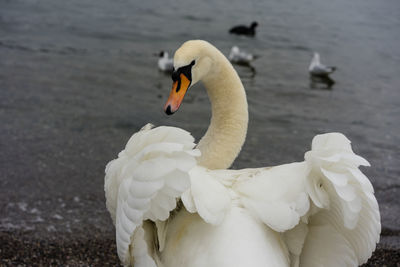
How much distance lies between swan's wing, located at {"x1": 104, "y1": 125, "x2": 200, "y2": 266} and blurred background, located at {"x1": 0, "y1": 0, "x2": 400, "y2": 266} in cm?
197

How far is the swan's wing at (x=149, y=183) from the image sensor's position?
212 cm

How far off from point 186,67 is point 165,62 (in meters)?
8.32

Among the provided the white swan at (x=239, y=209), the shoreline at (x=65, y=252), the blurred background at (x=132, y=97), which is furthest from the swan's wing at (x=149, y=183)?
the blurred background at (x=132, y=97)

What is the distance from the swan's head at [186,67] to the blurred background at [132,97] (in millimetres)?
1774

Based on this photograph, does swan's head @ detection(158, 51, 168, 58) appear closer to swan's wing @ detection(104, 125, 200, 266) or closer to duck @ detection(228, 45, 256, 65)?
duck @ detection(228, 45, 256, 65)

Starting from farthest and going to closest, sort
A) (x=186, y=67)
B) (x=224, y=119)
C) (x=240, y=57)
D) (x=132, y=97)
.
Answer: (x=240, y=57) < (x=132, y=97) < (x=224, y=119) < (x=186, y=67)

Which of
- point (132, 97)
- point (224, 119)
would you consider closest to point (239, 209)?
point (224, 119)

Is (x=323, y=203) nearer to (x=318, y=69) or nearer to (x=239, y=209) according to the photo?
(x=239, y=209)

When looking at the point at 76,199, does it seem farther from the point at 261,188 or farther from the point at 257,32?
the point at 257,32

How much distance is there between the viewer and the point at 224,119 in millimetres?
3535

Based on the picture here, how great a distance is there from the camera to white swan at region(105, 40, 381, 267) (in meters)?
2.17

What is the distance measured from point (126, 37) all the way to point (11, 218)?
928 cm

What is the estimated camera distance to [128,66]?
11445 millimetres

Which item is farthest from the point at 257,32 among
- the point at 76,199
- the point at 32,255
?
the point at 32,255
